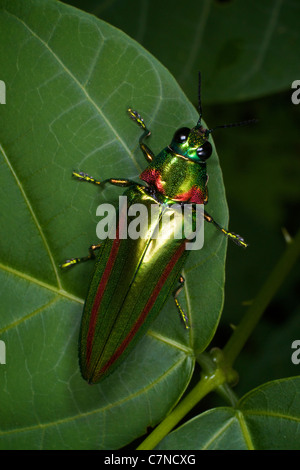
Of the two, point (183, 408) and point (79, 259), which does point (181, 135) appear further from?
point (183, 408)

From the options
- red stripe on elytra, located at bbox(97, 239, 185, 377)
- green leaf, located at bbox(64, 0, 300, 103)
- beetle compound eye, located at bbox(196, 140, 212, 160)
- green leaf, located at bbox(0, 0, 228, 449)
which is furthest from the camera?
green leaf, located at bbox(64, 0, 300, 103)

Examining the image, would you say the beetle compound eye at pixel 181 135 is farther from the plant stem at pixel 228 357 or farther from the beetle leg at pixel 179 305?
the plant stem at pixel 228 357

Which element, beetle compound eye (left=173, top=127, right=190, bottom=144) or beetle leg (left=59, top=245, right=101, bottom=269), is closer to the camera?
beetle leg (left=59, top=245, right=101, bottom=269)

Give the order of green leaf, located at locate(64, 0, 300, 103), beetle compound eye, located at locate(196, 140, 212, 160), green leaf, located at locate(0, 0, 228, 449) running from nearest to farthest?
green leaf, located at locate(0, 0, 228, 449) < beetle compound eye, located at locate(196, 140, 212, 160) < green leaf, located at locate(64, 0, 300, 103)

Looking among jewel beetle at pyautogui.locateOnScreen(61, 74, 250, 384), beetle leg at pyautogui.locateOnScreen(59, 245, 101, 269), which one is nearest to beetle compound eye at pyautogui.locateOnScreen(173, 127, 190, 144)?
jewel beetle at pyautogui.locateOnScreen(61, 74, 250, 384)

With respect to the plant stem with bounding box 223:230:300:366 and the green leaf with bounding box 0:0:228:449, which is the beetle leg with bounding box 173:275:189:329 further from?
the plant stem with bounding box 223:230:300:366

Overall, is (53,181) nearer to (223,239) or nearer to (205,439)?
(223,239)

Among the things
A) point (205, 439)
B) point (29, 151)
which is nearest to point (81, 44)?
point (29, 151)
